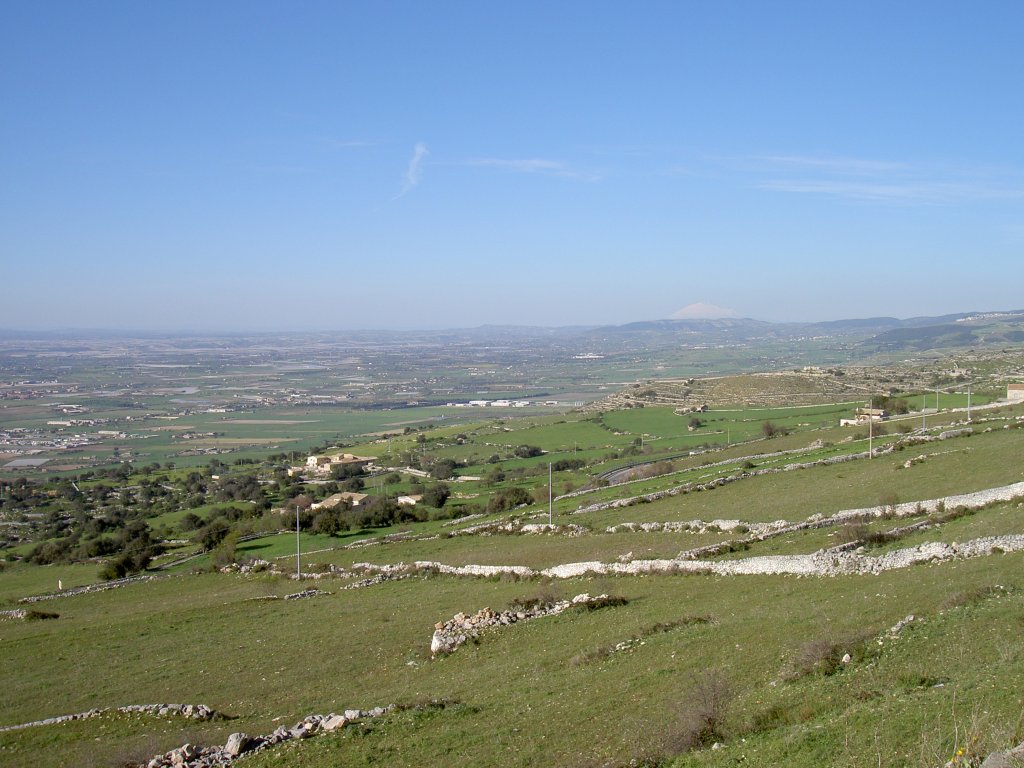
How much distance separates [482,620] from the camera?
835 inches

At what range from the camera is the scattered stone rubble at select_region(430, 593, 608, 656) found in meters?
20.0

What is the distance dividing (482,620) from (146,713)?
8.26 meters

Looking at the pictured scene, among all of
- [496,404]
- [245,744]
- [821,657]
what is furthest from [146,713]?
[496,404]

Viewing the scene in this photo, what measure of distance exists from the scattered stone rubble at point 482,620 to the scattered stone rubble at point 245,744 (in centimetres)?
500

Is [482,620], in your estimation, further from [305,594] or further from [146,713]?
[305,594]

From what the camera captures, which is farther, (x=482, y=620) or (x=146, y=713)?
(x=482, y=620)

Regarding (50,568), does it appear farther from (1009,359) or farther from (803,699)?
(1009,359)

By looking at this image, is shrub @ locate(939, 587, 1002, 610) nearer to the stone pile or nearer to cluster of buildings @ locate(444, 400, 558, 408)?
the stone pile

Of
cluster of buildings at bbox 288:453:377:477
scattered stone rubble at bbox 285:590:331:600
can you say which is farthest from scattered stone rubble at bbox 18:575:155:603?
cluster of buildings at bbox 288:453:377:477

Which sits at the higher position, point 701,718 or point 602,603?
point 701,718

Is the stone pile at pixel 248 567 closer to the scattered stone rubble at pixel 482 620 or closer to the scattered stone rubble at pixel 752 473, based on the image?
the scattered stone rubble at pixel 752 473

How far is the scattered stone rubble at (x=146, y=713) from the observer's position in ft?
55.2

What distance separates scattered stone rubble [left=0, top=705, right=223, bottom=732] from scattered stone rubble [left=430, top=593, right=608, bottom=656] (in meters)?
5.50

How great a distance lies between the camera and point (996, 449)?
35062 mm
